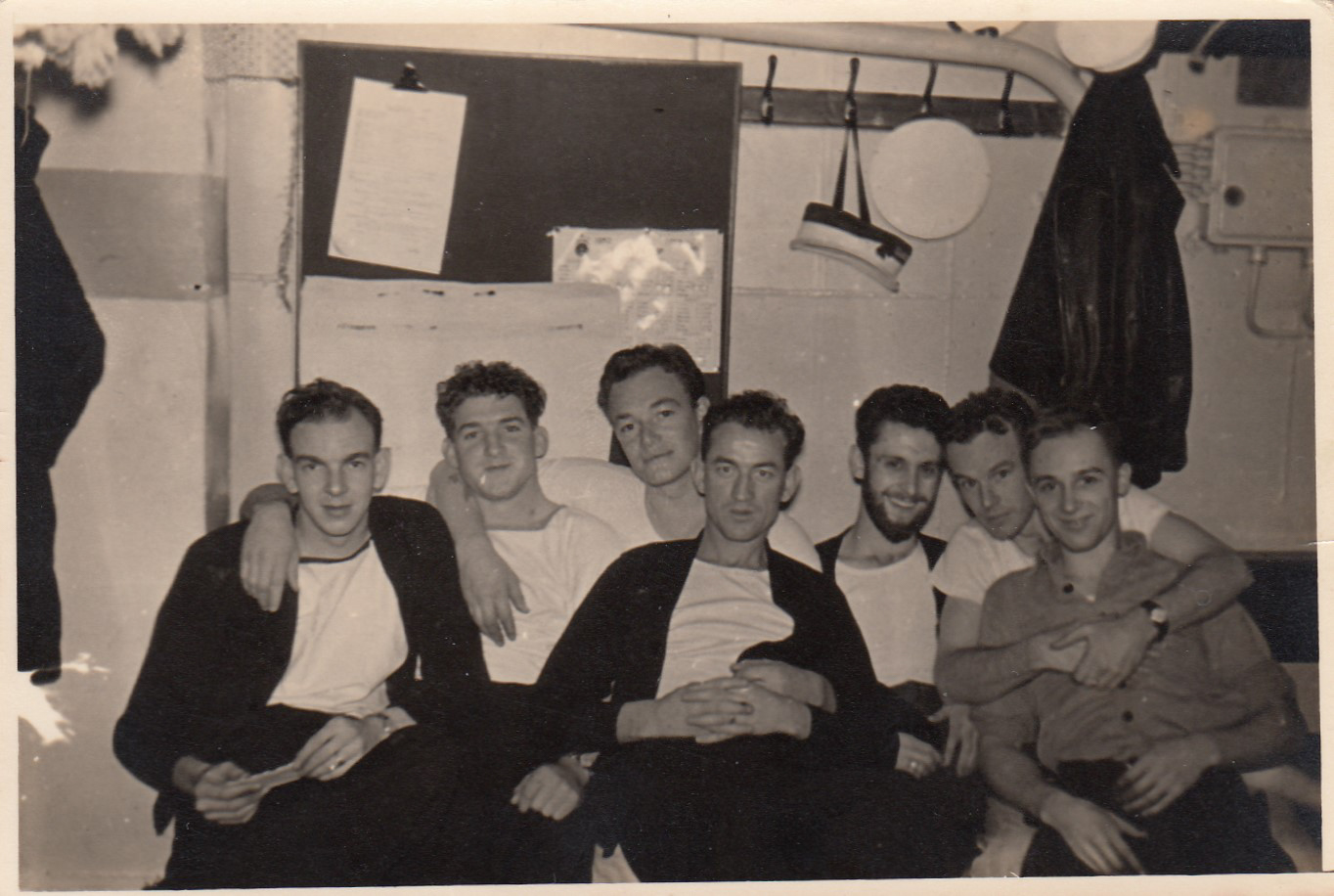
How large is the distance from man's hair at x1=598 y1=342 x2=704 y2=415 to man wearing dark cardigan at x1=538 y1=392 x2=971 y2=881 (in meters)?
0.07

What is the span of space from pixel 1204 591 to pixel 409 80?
1.18 m

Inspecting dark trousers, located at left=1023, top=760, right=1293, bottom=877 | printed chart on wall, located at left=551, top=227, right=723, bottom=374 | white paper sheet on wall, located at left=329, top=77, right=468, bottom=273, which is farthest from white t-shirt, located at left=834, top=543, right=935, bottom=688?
white paper sheet on wall, located at left=329, top=77, right=468, bottom=273

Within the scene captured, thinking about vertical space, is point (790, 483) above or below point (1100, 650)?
above

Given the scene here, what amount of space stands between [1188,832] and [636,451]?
836 mm

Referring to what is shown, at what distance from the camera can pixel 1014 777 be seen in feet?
4.46

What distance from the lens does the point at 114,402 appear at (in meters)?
1.40

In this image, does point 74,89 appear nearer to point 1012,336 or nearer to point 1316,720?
point 1012,336

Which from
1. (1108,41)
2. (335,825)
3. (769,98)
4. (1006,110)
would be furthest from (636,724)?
(1108,41)

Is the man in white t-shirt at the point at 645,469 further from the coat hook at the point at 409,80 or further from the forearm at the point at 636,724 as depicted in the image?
the coat hook at the point at 409,80

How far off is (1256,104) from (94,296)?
1506mm

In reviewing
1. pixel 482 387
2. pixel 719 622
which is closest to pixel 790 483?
pixel 719 622

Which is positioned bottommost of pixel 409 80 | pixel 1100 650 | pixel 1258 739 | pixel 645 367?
pixel 1258 739

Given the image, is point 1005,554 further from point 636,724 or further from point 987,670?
point 636,724

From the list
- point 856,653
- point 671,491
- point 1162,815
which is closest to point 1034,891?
point 1162,815
